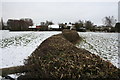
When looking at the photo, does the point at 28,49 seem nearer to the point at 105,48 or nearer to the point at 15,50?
the point at 15,50

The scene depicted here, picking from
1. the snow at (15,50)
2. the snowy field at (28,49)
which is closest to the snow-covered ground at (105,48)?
the snowy field at (28,49)

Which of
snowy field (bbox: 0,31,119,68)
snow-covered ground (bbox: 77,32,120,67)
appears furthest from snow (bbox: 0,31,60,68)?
snow-covered ground (bbox: 77,32,120,67)

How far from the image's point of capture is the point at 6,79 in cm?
→ 345

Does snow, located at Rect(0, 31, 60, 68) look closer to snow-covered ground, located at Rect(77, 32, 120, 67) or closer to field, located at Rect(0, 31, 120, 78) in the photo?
field, located at Rect(0, 31, 120, 78)

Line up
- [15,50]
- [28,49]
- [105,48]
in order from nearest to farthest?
[15,50], [28,49], [105,48]

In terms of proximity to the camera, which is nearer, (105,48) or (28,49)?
(28,49)

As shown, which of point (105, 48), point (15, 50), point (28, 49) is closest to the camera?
point (15, 50)

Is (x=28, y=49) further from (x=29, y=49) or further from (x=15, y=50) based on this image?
(x=15, y=50)

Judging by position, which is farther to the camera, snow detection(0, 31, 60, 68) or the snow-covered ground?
the snow-covered ground

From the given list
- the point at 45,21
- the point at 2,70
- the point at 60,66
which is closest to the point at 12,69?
the point at 2,70

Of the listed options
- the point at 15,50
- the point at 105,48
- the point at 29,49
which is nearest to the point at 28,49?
the point at 29,49

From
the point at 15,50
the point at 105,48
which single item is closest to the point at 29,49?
the point at 15,50

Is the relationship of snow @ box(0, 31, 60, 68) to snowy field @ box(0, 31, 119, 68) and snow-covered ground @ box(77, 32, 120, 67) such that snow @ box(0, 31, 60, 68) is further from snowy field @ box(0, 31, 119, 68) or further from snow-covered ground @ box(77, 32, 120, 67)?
snow-covered ground @ box(77, 32, 120, 67)

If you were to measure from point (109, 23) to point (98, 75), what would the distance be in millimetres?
30681
